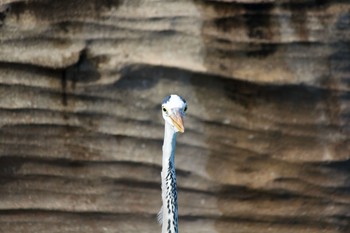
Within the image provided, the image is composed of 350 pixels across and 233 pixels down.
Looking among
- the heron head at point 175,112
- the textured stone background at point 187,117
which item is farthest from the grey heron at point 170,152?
the textured stone background at point 187,117

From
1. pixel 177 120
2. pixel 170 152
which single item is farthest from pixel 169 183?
pixel 177 120

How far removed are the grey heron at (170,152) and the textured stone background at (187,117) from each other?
1.16 m

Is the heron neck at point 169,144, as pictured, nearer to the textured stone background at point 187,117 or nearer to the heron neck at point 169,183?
the heron neck at point 169,183

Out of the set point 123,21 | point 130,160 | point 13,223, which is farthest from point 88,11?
point 13,223

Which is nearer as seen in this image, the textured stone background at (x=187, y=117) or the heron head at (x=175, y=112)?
the heron head at (x=175, y=112)

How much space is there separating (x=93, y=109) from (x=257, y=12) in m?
1.22

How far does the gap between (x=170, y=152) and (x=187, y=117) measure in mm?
1233

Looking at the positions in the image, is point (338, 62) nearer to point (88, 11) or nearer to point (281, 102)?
point (281, 102)

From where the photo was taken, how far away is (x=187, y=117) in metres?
7.43

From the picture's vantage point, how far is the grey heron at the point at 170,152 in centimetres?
611

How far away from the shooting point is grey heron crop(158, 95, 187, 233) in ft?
20.1

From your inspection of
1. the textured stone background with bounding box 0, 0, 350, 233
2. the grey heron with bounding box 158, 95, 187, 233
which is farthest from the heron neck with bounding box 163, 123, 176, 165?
the textured stone background with bounding box 0, 0, 350, 233

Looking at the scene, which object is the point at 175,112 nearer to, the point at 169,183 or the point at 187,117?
the point at 169,183

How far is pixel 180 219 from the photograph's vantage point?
7551 millimetres
